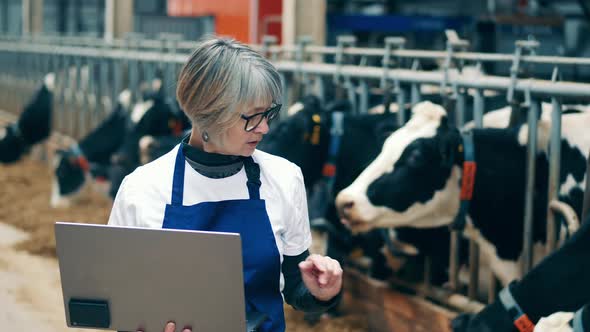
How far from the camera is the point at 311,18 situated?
23.1 feet

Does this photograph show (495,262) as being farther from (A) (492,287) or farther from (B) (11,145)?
(B) (11,145)

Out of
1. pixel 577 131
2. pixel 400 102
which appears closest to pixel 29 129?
pixel 400 102

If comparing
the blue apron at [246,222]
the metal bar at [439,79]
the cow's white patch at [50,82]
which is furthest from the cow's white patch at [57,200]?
the blue apron at [246,222]

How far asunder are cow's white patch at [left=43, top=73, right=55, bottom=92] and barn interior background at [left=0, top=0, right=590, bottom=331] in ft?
0.59

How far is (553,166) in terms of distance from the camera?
3.86 m

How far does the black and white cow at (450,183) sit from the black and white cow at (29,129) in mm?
7057

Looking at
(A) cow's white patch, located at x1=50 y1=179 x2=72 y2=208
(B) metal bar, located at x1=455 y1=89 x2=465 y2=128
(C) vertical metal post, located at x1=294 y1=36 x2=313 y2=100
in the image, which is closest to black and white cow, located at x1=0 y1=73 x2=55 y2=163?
(A) cow's white patch, located at x1=50 y1=179 x2=72 y2=208

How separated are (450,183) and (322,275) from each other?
2.26m

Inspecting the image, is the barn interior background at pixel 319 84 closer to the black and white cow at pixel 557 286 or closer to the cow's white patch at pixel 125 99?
the cow's white patch at pixel 125 99

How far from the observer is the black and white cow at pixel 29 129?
1045 cm

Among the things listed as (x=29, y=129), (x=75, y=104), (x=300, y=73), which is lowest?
(x=29, y=129)

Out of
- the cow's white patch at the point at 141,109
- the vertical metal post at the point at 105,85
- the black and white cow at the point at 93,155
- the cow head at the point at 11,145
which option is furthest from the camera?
the cow head at the point at 11,145

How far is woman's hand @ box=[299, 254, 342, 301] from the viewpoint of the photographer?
6.48ft

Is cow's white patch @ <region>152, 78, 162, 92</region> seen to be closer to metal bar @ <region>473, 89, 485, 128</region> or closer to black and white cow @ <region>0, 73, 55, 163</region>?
black and white cow @ <region>0, 73, 55, 163</region>
